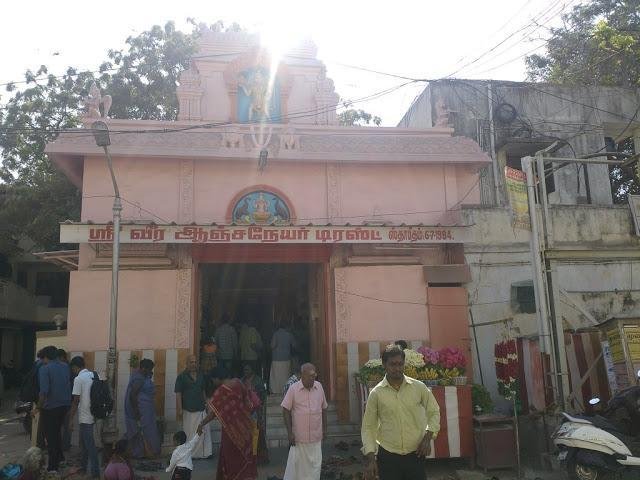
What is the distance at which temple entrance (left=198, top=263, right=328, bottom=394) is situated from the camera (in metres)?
12.3

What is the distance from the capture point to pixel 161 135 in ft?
36.0

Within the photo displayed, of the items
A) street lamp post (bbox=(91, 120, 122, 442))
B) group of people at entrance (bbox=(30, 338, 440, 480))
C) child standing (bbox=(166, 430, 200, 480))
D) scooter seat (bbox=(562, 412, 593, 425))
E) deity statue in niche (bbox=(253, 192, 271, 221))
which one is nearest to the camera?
group of people at entrance (bbox=(30, 338, 440, 480))

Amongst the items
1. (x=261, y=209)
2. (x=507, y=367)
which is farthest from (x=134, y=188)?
Answer: (x=507, y=367)

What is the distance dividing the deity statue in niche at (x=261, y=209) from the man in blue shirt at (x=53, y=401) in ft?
15.0

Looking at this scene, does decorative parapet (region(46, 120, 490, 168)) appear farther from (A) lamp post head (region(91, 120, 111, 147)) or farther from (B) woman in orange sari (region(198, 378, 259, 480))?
(B) woman in orange sari (region(198, 378, 259, 480))

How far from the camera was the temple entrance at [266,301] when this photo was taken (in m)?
12.3

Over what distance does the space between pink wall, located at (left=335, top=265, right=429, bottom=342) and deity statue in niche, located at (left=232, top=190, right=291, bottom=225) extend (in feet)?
5.40

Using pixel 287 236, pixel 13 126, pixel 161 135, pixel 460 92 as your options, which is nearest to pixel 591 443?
pixel 287 236

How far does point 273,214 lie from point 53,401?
Result: 5.37 meters

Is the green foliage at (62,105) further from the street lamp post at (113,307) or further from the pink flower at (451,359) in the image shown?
the pink flower at (451,359)

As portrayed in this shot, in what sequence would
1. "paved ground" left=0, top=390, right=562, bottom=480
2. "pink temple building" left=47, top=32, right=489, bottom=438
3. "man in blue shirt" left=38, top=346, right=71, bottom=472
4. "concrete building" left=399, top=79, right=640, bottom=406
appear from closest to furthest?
1. "paved ground" left=0, top=390, right=562, bottom=480
2. "man in blue shirt" left=38, top=346, right=71, bottom=472
3. "pink temple building" left=47, top=32, right=489, bottom=438
4. "concrete building" left=399, top=79, right=640, bottom=406

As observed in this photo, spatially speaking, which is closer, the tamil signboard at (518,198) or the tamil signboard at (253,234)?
Answer: the tamil signboard at (518,198)

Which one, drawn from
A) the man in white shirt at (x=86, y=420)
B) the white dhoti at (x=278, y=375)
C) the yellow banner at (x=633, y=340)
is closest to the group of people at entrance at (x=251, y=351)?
the white dhoti at (x=278, y=375)

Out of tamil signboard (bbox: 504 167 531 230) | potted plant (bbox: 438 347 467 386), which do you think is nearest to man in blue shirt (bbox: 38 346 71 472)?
potted plant (bbox: 438 347 467 386)
